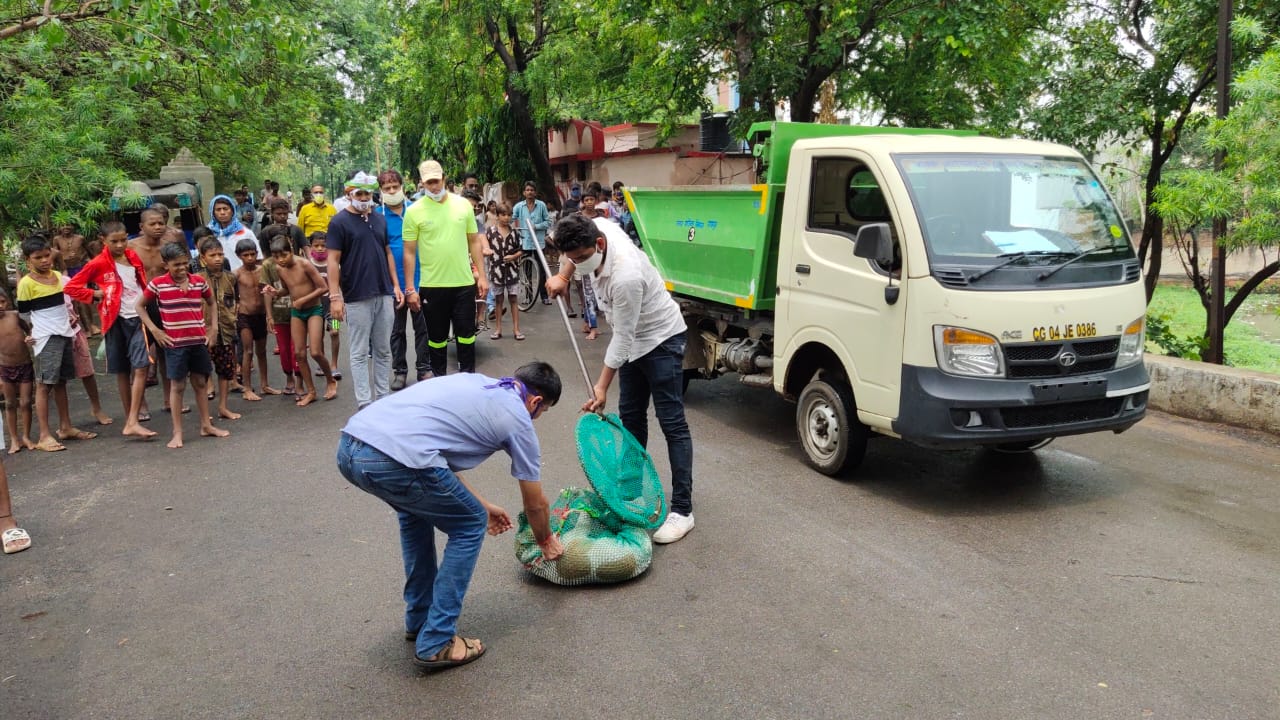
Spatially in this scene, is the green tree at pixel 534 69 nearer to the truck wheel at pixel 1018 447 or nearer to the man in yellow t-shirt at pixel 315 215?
the man in yellow t-shirt at pixel 315 215

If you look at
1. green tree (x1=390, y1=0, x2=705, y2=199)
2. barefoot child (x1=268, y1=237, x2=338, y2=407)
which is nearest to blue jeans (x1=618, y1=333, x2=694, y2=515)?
barefoot child (x1=268, y1=237, x2=338, y2=407)

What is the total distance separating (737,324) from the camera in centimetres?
718

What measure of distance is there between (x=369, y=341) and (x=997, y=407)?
15.6 feet

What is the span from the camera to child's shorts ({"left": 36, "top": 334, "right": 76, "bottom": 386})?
6883 millimetres

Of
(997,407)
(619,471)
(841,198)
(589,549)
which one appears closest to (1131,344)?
(997,407)

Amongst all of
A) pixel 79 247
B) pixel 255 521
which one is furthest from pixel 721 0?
pixel 255 521

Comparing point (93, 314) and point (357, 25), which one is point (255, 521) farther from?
point (357, 25)

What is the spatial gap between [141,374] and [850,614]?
229 inches

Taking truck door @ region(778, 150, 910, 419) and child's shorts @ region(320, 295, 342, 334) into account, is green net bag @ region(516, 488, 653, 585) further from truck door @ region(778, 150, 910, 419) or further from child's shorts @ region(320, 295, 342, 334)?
child's shorts @ region(320, 295, 342, 334)

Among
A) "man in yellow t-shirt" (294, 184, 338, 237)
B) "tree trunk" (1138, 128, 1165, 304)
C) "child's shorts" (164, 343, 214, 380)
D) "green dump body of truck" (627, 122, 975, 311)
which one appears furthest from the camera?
"man in yellow t-shirt" (294, 184, 338, 237)

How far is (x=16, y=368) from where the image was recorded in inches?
262

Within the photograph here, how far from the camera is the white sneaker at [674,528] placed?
15.7ft

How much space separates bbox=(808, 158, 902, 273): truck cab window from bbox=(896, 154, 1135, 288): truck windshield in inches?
15.4

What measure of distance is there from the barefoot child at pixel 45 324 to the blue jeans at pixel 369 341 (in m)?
2.12
